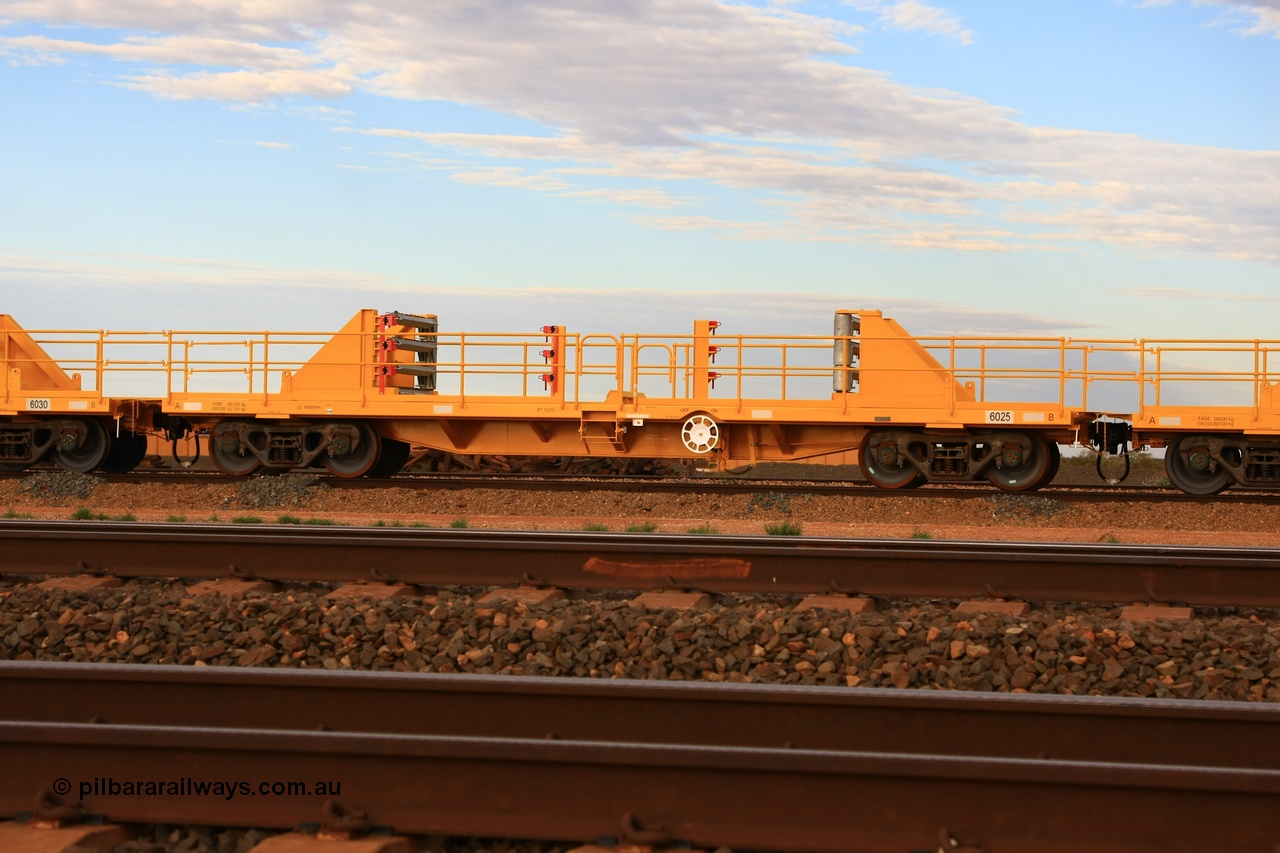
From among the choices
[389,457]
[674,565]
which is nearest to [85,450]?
[389,457]

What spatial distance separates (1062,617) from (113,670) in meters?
5.53

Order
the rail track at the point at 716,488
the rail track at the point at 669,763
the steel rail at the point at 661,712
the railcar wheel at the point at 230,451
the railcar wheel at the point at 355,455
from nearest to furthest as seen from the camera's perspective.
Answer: the rail track at the point at 669,763, the steel rail at the point at 661,712, the rail track at the point at 716,488, the railcar wheel at the point at 355,455, the railcar wheel at the point at 230,451

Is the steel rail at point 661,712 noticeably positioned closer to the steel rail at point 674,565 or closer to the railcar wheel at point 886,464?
the steel rail at point 674,565

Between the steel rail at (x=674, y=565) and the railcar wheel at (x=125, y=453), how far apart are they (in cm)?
1124

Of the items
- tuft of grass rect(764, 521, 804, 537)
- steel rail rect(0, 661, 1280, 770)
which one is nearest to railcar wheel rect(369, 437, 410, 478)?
tuft of grass rect(764, 521, 804, 537)

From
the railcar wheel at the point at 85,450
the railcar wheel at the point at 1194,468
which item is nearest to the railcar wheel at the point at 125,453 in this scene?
the railcar wheel at the point at 85,450

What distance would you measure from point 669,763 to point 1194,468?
1507 centimetres

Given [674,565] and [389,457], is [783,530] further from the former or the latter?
[389,457]

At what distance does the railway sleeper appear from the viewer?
16.8 metres

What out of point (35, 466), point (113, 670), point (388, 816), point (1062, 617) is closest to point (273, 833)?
point (388, 816)

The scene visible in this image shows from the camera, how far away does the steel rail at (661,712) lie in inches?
183

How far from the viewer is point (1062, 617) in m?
7.47

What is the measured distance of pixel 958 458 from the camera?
17.1m

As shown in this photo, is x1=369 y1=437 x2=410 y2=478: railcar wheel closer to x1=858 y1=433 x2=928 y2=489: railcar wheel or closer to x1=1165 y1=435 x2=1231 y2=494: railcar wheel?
x1=858 y1=433 x2=928 y2=489: railcar wheel
